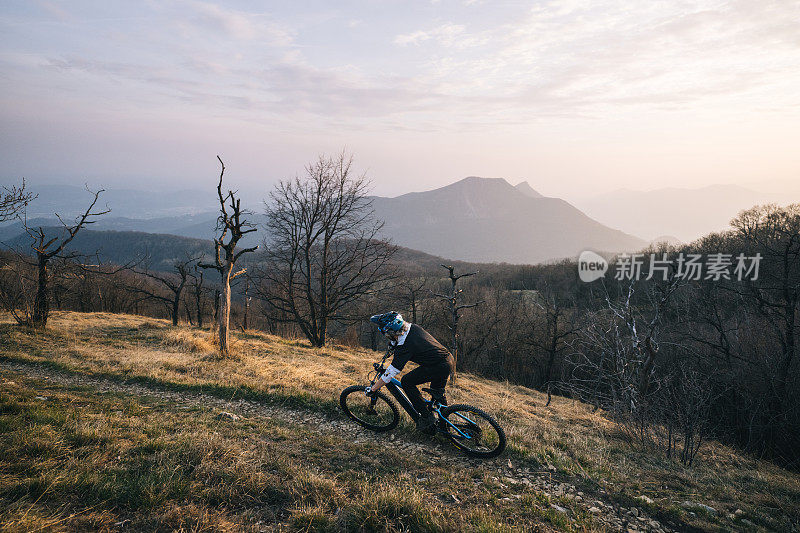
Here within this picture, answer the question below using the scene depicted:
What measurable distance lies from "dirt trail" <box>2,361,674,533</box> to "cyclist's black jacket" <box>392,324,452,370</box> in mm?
1676

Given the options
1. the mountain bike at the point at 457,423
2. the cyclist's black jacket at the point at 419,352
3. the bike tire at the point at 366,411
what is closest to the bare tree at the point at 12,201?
the bike tire at the point at 366,411

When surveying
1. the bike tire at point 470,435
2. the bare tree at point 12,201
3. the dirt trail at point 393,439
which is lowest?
the dirt trail at point 393,439

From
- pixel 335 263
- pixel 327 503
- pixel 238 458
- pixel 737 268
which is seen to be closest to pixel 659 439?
pixel 327 503

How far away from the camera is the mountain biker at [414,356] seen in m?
5.96

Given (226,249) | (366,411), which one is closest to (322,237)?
(226,249)

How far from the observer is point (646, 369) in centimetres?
1145

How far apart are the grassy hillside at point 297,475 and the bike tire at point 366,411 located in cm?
23

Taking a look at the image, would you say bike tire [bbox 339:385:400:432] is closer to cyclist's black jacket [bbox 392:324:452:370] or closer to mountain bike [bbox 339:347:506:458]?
mountain bike [bbox 339:347:506:458]

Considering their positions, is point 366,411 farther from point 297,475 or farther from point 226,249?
point 226,249

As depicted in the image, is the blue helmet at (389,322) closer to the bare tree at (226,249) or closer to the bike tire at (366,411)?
the bike tire at (366,411)

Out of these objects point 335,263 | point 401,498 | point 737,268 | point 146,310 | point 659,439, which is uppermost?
point 737,268

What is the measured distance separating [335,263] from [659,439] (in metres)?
19.2

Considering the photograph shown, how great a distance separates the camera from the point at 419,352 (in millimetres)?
5941

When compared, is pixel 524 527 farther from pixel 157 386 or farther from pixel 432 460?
pixel 157 386
